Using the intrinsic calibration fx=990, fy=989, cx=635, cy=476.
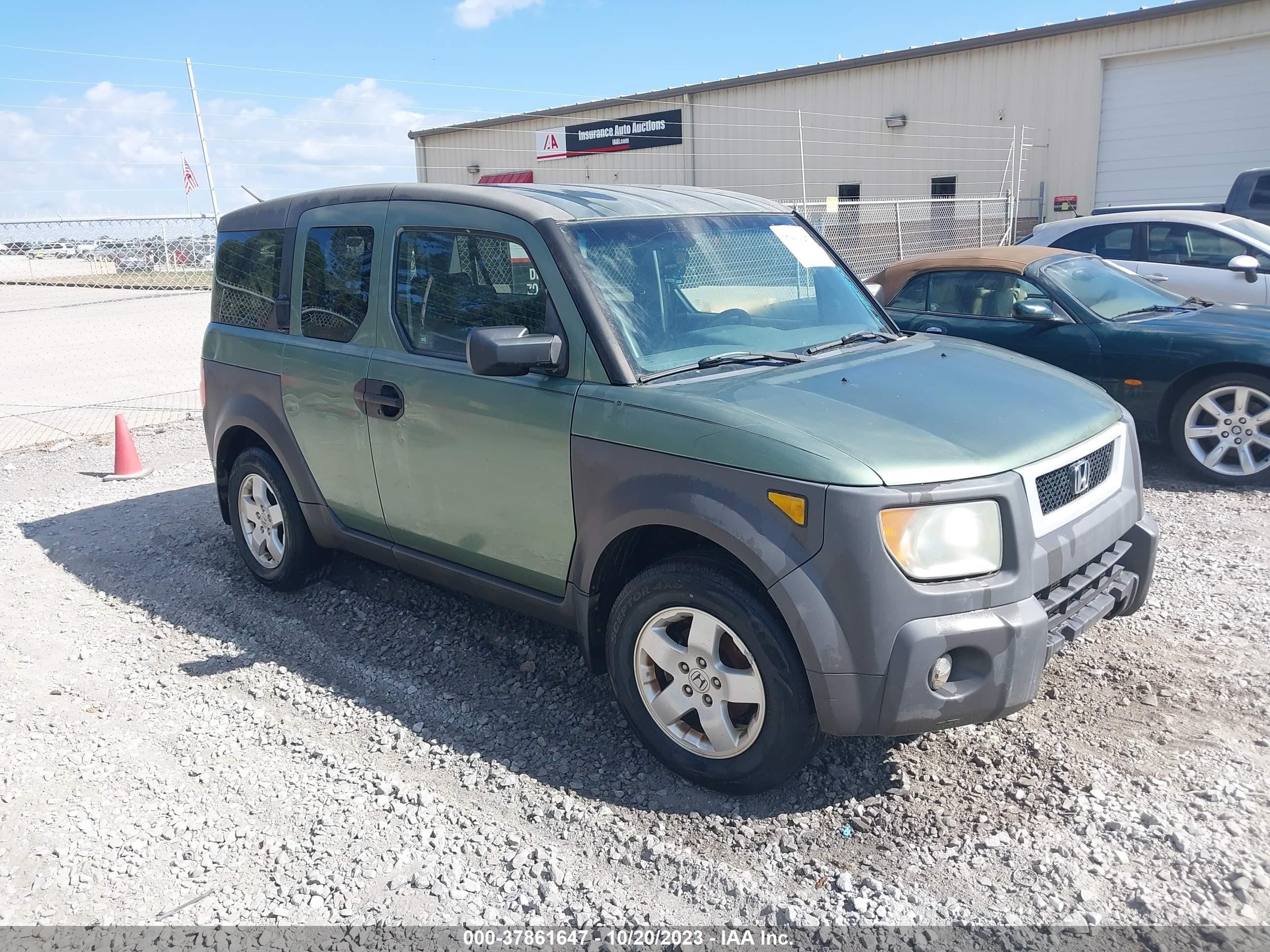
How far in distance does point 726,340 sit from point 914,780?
1.69 meters

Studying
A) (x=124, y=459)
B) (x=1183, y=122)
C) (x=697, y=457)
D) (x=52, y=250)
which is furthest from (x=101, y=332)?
(x=1183, y=122)

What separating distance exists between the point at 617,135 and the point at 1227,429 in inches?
867

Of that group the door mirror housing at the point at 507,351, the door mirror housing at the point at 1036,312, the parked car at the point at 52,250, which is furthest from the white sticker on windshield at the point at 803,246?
the parked car at the point at 52,250

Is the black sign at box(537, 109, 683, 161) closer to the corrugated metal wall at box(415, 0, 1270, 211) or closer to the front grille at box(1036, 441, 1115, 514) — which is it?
the corrugated metal wall at box(415, 0, 1270, 211)

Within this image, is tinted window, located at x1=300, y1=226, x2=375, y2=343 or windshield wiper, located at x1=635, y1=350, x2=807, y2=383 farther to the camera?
tinted window, located at x1=300, y1=226, x2=375, y2=343

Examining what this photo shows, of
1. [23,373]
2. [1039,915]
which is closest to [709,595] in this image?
[1039,915]

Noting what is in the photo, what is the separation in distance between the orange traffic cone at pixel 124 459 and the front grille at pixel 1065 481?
279 inches

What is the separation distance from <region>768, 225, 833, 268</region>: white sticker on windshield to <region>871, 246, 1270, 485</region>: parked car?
7.12 feet

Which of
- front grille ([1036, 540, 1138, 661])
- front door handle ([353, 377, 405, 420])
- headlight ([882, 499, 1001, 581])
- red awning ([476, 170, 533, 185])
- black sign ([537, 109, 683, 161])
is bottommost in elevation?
front grille ([1036, 540, 1138, 661])

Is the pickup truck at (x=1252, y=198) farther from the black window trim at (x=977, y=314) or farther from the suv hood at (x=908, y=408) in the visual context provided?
the suv hood at (x=908, y=408)

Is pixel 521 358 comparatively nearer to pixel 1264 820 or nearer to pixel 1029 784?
pixel 1029 784

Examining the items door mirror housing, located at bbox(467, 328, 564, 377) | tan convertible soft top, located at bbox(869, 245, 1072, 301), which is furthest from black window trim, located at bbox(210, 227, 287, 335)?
tan convertible soft top, located at bbox(869, 245, 1072, 301)

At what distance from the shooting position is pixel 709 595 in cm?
309

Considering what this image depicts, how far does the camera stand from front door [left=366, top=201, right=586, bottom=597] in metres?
3.59
